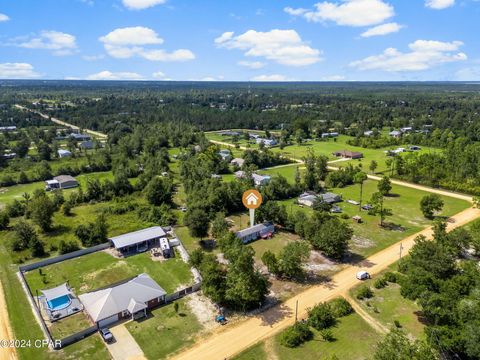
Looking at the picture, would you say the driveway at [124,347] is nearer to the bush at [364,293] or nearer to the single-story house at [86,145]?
the bush at [364,293]

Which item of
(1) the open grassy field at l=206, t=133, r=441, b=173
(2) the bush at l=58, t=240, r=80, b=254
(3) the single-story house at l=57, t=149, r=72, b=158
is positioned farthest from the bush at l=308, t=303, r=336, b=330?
(3) the single-story house at l=57, t=149, r=72, b=158

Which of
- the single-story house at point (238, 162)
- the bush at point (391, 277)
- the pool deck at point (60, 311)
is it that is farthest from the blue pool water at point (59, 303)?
the single-story house at point (238, 162)

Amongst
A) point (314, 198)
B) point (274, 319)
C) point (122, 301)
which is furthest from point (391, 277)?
point (122, 301)

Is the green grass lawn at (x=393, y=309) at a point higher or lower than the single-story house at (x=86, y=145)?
lower

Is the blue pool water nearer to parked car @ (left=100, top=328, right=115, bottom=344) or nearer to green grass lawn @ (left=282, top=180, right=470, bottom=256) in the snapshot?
parked car @ (left=100, top=328, right=115, bottom=344)

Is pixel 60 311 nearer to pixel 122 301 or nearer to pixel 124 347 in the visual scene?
pixel 122 301

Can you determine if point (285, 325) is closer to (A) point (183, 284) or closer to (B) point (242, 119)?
(A) point (183, 284)

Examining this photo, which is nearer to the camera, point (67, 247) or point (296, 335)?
point (296, 335)
